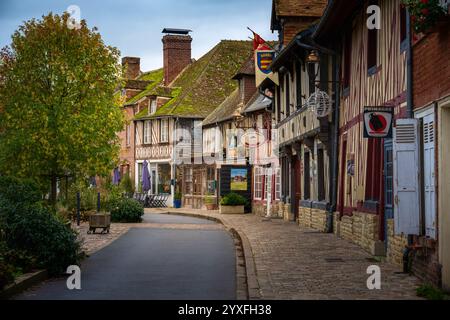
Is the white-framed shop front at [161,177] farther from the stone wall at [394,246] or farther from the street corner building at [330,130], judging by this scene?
the stone wall at [394,246]

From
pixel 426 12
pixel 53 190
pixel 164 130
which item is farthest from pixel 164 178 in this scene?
pixel 426 12

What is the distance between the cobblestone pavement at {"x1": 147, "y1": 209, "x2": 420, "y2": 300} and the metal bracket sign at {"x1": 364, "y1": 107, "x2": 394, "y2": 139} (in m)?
2.19

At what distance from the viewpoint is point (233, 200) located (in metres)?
38.7

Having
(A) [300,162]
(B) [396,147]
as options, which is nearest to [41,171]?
(A) [300,162]

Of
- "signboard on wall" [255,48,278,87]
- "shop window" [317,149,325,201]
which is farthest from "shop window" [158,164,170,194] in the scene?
"shop window" [317,149,325,201]

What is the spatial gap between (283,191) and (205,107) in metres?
19.8

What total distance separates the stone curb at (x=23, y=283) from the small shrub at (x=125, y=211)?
60.2ft

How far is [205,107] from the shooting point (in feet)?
167

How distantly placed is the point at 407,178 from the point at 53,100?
16.8 metres

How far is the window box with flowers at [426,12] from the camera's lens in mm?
10031

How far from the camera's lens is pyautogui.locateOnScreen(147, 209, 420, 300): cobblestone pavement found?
10117 millimetres

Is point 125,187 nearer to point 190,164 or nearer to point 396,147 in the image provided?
point 190,164

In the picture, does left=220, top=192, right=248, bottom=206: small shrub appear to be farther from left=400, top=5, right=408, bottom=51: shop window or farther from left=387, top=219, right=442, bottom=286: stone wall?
left=387, top=219, right=442, bottom=286: stone wall

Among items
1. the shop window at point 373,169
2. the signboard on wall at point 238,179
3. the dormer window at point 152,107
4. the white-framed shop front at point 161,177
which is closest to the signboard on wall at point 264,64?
the signboard on wall at point 238,179
